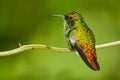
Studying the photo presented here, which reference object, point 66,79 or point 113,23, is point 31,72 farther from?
point 113,23

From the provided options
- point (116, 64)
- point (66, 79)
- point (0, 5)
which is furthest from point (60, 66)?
point (0, 5)

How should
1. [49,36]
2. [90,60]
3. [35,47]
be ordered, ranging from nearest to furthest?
[90,60]
[35,47]
[49,36]

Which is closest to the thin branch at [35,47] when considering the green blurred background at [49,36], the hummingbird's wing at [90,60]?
the green blurred background at [49,36]

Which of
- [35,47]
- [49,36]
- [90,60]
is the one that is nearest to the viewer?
[90,60]

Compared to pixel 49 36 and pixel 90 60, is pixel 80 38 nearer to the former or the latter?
pixel 90 60

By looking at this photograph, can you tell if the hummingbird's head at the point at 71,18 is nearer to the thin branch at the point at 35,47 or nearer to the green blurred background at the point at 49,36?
the thin branch at the point at 35,47

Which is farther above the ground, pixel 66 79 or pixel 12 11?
pixel 12 11

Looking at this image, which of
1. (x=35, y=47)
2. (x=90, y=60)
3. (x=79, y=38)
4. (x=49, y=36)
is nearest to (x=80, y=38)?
(x=79, y=38)

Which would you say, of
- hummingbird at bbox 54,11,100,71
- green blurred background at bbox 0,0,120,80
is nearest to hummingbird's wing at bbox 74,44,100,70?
hummingbird at bbox 54,11,100,71
